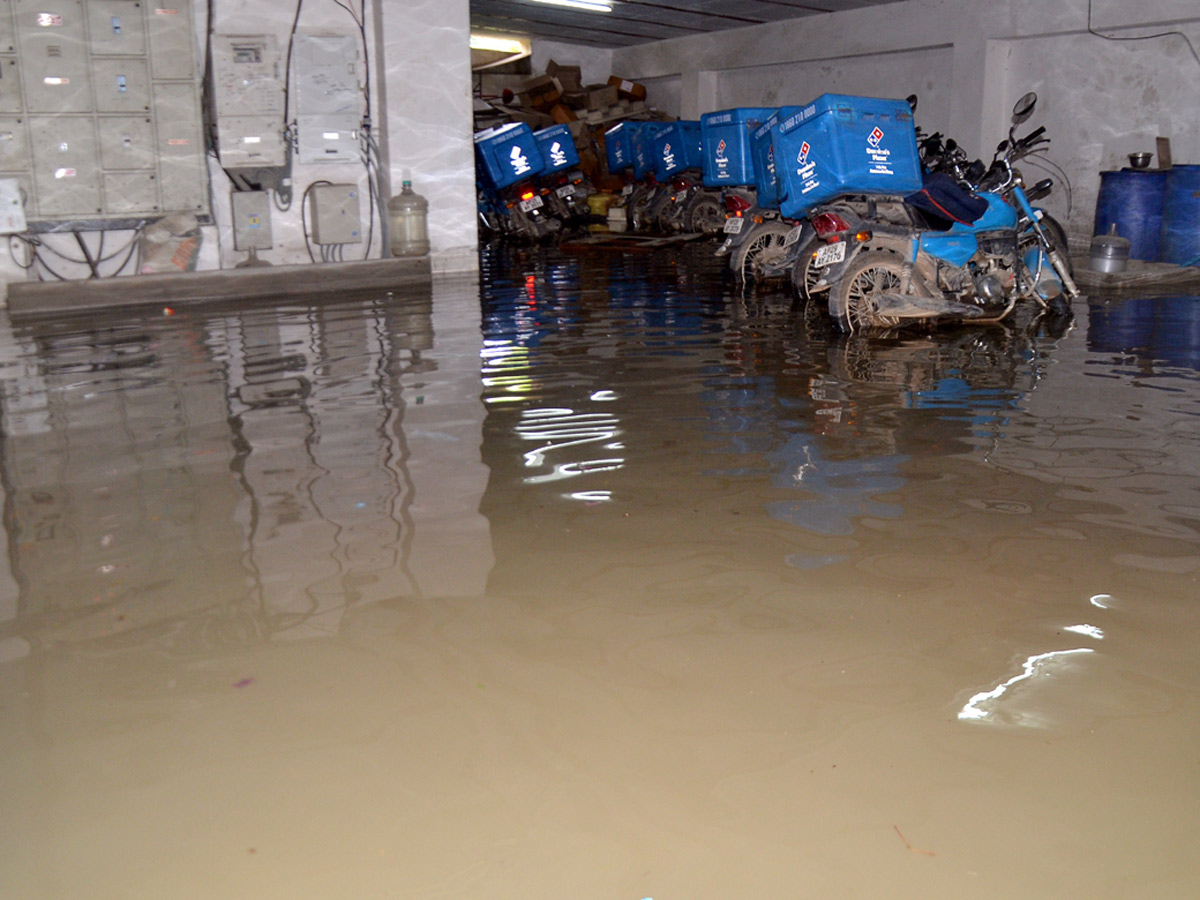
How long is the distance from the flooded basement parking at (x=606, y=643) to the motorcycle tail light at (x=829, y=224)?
171 cm

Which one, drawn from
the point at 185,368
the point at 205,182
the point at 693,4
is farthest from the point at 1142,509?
the point at 693,4

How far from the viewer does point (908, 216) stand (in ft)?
20.4

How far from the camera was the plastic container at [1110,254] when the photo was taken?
8281 millimetres

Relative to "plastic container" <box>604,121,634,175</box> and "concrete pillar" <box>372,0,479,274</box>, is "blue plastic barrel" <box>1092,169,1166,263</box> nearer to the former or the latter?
"concrete pillar" <box>372,0,479,274</box>

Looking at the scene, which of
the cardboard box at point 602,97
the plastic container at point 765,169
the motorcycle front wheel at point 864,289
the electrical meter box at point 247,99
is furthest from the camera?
the cardboard box at point 602,97

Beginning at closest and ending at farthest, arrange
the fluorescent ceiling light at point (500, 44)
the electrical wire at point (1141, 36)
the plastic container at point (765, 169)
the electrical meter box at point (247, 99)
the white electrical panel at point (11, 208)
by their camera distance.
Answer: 1. the white electrical panel at point (11, 208)
2. the plastic container at point (765, 169)
3. the electrical meter box at point (247, 99)
4. the electrical wire at point (1141, 36)
5. the fluorescent ceiling light at point (500, 44)

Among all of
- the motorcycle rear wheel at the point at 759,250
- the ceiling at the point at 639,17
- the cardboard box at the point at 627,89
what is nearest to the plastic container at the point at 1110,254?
the motorcycle rear wheel at the point at 759,250

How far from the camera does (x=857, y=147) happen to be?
242 inches

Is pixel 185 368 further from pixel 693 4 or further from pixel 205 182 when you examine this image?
pixel 693 4

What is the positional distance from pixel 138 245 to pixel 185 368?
355cm

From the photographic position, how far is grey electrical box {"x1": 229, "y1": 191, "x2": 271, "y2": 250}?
863 cm

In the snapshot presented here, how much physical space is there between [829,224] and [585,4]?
27.9ft

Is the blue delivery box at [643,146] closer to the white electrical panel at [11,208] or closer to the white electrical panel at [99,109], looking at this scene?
the white electrical panel at [99,109]

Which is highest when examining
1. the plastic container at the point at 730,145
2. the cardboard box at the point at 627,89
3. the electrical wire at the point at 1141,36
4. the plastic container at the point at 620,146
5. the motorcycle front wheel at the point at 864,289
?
the cardboard box at the point at 627,89
